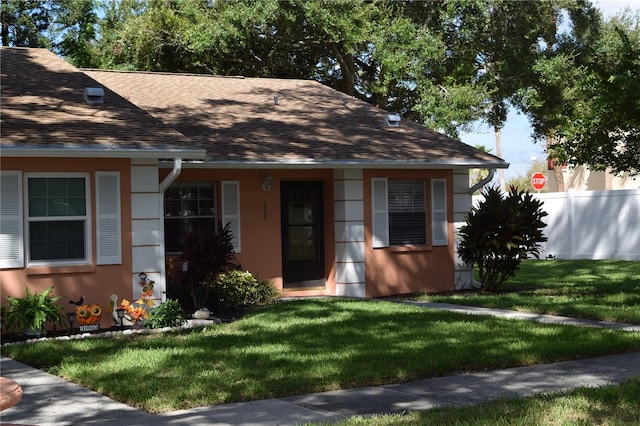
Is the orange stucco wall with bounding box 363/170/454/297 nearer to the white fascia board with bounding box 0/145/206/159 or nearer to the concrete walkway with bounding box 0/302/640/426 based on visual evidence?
the white fascia board with bounding box 0/145/206/159

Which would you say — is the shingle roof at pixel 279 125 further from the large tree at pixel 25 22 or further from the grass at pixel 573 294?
the large tree at pixel 25 22

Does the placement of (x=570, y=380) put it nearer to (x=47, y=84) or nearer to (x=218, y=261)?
(x=218, y=261)

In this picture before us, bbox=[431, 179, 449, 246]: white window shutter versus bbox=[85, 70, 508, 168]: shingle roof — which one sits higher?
bbox=[85, 70, 508, 168]: shingle roof

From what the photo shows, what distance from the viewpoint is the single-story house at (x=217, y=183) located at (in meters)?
13.6

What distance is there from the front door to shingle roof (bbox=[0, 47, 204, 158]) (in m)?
4.16

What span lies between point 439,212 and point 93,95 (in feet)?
25.2

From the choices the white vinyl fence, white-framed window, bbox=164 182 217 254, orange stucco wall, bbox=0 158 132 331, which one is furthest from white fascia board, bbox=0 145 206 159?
the white vinyl fence

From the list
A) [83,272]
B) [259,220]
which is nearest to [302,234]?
[259,220]

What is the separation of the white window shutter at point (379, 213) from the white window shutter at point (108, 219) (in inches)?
239

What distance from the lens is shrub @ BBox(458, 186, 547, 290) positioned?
58.9 ft

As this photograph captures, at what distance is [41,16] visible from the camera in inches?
1325

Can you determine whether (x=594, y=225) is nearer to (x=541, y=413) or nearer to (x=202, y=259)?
(x=202, y=259)

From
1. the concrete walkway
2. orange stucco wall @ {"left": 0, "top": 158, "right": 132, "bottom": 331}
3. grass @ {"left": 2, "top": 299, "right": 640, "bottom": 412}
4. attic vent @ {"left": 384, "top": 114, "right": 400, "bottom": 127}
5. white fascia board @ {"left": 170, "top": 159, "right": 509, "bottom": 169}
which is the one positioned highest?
attic vent @ {"left": 384, "top": 114, "right": 400, "bottom": 127}

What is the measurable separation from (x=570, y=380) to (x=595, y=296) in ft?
26.8
